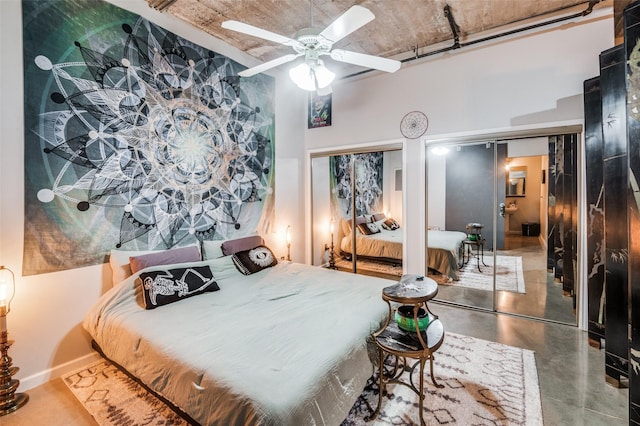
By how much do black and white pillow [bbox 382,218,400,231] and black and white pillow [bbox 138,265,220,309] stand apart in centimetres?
257

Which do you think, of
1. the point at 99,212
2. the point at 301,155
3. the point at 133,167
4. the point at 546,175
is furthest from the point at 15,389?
the point at 546,175

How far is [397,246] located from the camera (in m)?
4.16

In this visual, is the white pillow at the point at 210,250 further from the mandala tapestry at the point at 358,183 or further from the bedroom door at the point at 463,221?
the bedroom door at the point at 463,221

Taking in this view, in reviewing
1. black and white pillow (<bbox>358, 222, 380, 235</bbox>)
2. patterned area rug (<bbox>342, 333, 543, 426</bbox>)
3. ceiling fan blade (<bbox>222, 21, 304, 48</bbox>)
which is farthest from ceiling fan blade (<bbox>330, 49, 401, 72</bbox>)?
black and white pillow (<bbox>358, 222, 380, 235</bbox>)

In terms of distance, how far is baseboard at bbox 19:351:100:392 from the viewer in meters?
2.16

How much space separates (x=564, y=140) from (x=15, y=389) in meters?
5.42

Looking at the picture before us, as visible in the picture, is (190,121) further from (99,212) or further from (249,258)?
(249,258)

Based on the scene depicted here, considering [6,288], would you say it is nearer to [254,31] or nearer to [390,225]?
[254,31]

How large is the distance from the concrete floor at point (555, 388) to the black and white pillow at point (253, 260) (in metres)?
1.61

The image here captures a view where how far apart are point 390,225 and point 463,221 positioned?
0.97 m

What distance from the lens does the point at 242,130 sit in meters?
3.76

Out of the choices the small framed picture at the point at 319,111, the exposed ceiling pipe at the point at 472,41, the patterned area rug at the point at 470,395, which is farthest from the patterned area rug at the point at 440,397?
the small framed picture at the point at 319,111

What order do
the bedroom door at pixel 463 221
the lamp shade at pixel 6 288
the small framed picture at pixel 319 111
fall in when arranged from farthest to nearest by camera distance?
the small framed picture at pixel 319 111 < the bedroom door at pixel 463 221 < the lamp shade at pixel 6 288

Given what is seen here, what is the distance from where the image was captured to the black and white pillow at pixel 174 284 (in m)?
2.28
